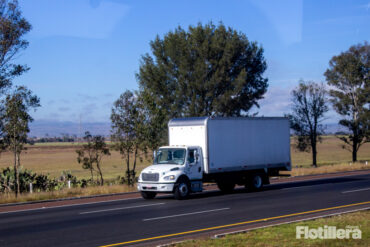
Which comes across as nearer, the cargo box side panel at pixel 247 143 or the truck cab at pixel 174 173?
the truck cab at pixel 174 173

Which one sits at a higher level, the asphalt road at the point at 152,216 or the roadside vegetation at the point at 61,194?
the roadside vegetation at the point at 61,194

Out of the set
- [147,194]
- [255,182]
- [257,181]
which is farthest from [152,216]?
[257,181]

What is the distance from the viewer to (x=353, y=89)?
178 feet

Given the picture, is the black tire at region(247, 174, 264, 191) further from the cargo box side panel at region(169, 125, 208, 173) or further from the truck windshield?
the truck windshield

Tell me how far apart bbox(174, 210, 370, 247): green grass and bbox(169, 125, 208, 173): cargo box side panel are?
9780mm

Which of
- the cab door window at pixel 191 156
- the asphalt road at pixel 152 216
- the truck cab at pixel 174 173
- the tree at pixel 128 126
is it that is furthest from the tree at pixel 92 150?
the cab door window at pixel 191 156

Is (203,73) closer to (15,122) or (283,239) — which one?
(15,122)

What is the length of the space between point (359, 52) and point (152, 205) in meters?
42.5

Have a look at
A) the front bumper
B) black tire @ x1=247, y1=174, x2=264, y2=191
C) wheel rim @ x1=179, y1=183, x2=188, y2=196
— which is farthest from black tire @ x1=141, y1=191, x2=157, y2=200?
black tire @ x1=247, y1=174, x2=264, y2=191

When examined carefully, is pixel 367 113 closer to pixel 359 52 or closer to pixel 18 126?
pixel 359 52

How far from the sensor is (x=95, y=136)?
3044 centimetres

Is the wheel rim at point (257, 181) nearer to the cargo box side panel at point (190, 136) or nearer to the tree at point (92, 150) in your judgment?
the cargo box side panel at point (190, 136)

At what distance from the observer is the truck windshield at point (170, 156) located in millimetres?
21406

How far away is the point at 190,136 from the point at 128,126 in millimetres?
7826
